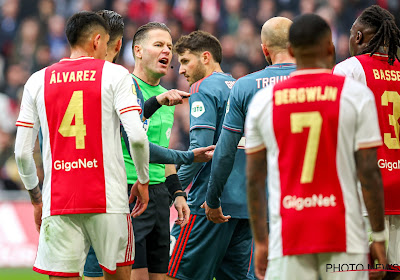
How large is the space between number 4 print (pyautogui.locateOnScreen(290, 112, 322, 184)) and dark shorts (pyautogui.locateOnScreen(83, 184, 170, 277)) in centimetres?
246

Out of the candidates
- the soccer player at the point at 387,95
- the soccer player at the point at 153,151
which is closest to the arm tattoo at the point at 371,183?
the soccer player at the point at 387,95

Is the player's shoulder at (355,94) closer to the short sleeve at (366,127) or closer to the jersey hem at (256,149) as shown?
the short sleeve at (366,127)

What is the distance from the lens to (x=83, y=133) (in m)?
4.43

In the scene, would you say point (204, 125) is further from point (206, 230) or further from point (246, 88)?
point (206, 230)

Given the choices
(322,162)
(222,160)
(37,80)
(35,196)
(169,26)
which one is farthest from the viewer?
(169,26)

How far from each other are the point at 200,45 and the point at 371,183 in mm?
3443

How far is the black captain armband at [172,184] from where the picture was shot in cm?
581

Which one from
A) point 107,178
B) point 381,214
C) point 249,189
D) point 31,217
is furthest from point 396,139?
point 31,217

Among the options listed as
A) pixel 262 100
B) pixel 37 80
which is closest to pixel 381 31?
pixel 262 100

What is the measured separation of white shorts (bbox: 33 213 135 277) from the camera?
4.41 m

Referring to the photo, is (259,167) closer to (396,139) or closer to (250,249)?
(396,139)

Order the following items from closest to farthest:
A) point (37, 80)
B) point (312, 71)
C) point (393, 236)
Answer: point (312, 71), point (37, 80), point (393, 236)

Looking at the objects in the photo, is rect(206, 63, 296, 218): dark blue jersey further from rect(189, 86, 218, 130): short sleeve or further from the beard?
the beard

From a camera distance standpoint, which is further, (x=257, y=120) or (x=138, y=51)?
(x=138, y=51)
